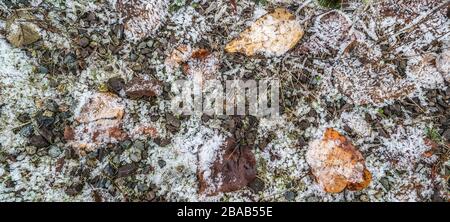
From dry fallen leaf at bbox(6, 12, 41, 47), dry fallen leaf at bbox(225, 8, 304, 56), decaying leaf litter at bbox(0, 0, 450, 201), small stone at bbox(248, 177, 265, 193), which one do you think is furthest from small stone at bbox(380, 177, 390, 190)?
dry fallen leaf at bbox(6, 12, 41, 47)

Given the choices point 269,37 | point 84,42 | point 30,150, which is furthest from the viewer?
point 269,37

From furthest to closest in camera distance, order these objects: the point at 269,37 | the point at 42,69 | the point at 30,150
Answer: the point at 269,37 < the point at 42,69 < the point at 30,150

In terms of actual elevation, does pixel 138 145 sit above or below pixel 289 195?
above

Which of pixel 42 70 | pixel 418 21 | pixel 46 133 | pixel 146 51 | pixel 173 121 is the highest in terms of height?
pixel 418 21

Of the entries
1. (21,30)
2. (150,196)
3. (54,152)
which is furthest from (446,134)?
(21,30)

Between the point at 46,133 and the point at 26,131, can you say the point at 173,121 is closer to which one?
the point at 46,133
